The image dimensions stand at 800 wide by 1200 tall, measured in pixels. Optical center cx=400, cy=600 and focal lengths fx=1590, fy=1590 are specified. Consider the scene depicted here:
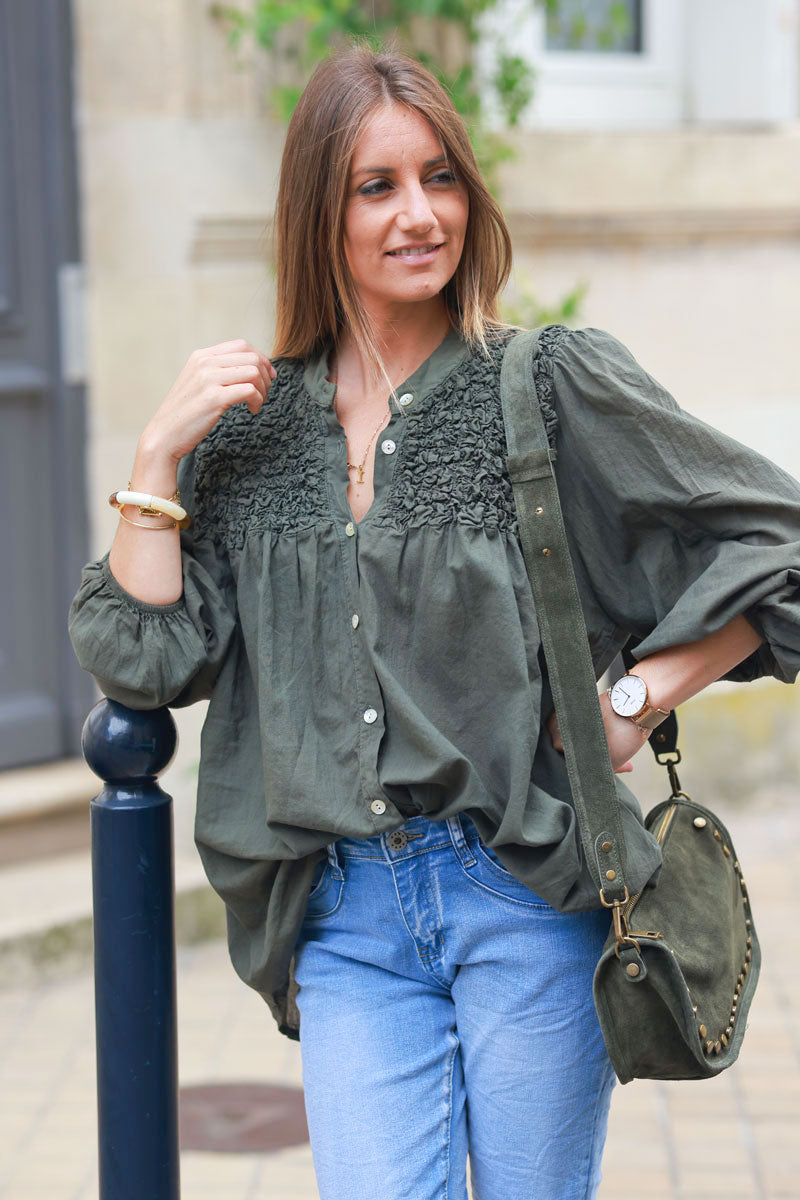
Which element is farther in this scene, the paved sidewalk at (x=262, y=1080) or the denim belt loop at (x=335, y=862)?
the paved sidewalk at (x=262, y=1080)

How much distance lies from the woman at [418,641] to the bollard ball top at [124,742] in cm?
2

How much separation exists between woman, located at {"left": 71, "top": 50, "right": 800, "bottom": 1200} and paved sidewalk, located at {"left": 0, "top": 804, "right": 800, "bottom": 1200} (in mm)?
1436

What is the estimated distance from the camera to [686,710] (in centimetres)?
539

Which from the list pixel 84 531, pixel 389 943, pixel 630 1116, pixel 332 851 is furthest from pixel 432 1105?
pixel 84 531

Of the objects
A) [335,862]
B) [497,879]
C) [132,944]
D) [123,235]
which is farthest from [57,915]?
[497,879]

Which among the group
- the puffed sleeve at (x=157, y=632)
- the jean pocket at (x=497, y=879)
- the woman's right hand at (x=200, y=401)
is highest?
the woman's right hand at (x=200, y=401)

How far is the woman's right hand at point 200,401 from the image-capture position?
189 centimetres

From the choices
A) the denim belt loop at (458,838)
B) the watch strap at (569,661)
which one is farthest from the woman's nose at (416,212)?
the denim belt loop at (458,838)

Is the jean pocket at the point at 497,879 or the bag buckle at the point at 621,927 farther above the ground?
the jean pocket at the point at 497,879

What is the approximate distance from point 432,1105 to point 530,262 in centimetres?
361

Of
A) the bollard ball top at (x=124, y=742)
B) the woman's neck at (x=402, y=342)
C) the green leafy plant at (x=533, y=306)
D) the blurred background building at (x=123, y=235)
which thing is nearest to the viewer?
the bollard ball top at (x=124, y=742)

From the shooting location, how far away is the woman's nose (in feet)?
6.12

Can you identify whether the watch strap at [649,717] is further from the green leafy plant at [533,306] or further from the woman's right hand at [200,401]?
the green leafy plant at [533,306]

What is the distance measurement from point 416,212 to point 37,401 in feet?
9.53
